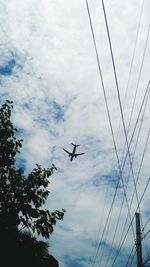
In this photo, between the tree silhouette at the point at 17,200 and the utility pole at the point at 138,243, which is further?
the utility pole at the point at 138,243

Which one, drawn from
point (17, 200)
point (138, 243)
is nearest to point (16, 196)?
point (17, 200)

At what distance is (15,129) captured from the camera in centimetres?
715

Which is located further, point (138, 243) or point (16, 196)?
point (138, 243)

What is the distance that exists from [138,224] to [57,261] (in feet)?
52.2

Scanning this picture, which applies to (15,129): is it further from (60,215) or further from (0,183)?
(60,215)

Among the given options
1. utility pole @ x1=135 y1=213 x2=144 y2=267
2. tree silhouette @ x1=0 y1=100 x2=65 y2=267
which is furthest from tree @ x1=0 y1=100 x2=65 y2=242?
utility pole @ x1=135 y1=213 x2=144 y2=267

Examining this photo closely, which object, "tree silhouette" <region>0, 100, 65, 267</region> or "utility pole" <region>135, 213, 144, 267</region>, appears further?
"utility pole" <region>135, 213, 144, 267</region>

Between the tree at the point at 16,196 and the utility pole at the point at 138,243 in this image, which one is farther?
the utility pole at the point at 138,243

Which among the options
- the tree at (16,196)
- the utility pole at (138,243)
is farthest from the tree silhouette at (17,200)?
the utility pole at (138,243)

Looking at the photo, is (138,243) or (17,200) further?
(138,243)

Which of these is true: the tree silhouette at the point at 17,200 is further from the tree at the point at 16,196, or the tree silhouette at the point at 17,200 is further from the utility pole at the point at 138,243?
the utility pole at the point at 138,243

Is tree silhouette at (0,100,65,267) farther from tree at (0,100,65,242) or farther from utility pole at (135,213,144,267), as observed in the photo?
utility pole at (135,213,144,267)

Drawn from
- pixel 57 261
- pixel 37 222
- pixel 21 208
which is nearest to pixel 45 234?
pixel 37 222

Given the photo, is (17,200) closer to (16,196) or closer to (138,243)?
(16,196)
